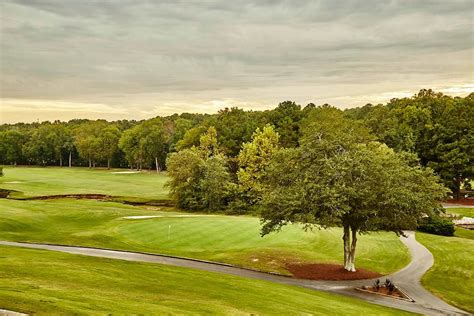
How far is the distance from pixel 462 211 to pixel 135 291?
69.8 meters

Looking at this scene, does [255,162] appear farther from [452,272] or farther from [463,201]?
[452,272]

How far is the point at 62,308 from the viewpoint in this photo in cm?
1484

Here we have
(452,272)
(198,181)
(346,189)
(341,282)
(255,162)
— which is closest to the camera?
(346,189)

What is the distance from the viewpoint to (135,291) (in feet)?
70.0

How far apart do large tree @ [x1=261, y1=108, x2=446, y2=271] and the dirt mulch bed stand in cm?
89

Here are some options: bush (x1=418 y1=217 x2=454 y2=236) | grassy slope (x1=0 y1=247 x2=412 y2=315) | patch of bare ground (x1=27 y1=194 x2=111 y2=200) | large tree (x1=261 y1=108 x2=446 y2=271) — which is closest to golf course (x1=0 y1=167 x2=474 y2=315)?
grassy slope (x1=0 y1=247 x2=412 y2=315)

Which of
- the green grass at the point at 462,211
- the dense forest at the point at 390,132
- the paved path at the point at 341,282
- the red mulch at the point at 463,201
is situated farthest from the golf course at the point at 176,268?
the dense forest at the point at 390,132

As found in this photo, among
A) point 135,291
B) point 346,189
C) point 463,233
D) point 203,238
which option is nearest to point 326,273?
point 346,189

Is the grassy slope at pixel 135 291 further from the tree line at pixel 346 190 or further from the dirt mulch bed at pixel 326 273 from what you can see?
the tree line at pixel 346 190

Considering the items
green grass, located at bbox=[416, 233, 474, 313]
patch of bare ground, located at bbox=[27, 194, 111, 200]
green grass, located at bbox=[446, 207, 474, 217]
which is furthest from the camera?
patch of bare ground, located at bbox=[27, 194, 111, 200]

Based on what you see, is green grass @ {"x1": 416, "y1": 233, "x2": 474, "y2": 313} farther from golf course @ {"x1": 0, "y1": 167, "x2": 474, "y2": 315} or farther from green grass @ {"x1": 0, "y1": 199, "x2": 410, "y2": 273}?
green grass @ {"x1": 0, "y1": 199, "x2": 410, "y2": 273}

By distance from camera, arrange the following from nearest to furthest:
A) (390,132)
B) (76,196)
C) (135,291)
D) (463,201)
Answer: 1. (135,291)
2. (76,196)
3. (463,201)
4. (390,132)

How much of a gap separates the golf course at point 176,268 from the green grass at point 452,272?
3.4 inches

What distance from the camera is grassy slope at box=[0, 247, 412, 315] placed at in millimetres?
16406
